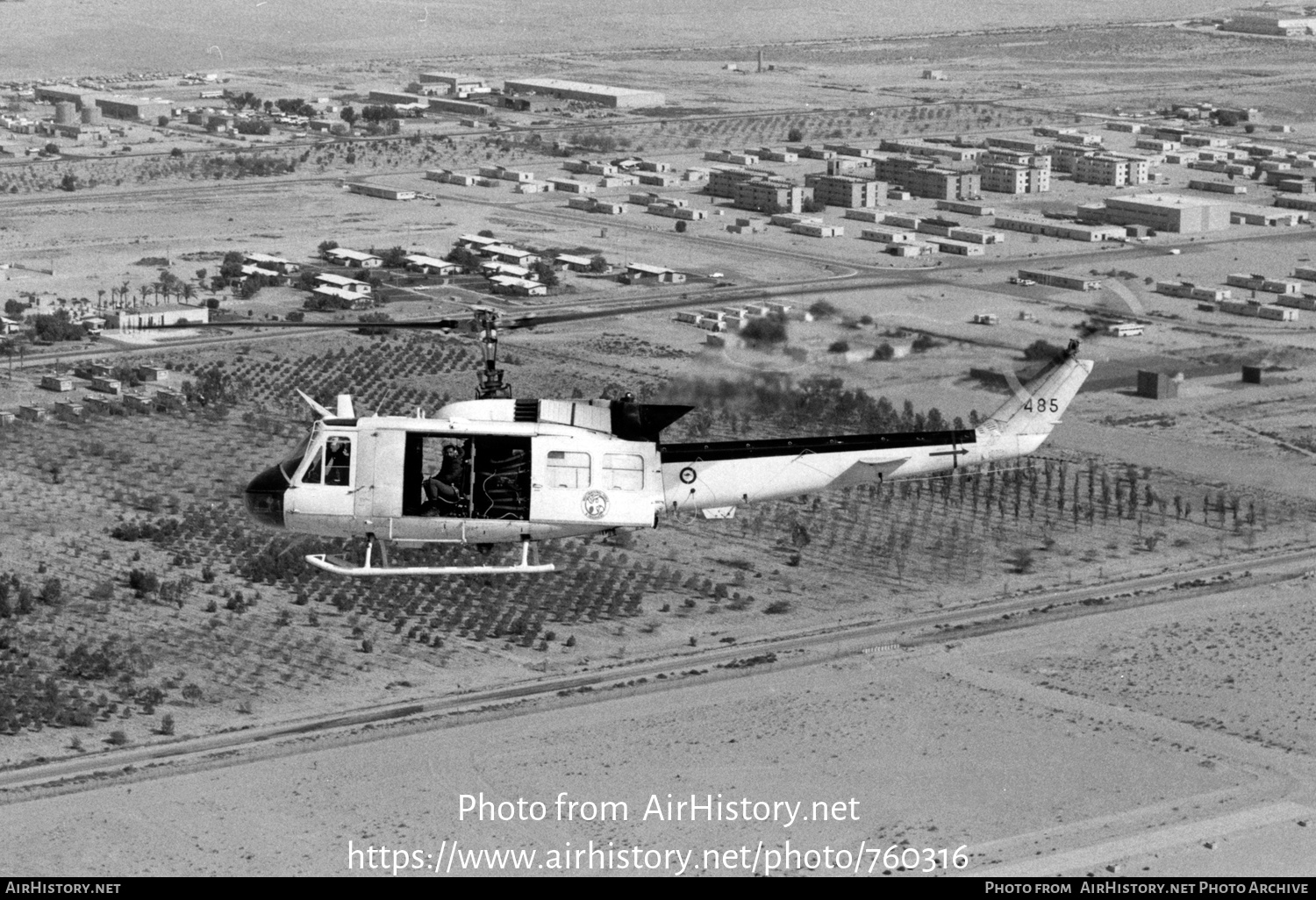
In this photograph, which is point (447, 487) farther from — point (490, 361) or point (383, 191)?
point (383, 191)

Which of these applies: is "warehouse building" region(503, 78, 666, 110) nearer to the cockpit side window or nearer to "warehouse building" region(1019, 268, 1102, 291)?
"warehouse building" region(1019, 268, 1102, 291)

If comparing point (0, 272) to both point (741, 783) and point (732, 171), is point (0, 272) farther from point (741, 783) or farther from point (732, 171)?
point (741, 783)

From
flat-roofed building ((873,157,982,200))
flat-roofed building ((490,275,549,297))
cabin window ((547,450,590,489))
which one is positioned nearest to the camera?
cabin window ((547,450,590,489))

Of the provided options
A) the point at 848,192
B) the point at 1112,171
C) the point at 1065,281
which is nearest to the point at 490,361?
the point at 1065,281

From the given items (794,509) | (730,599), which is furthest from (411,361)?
(730,599)

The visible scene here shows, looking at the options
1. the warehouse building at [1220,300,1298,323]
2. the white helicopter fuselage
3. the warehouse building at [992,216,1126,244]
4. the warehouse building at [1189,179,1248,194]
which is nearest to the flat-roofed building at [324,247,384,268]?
the warehouse building at [992,216,1126,244]

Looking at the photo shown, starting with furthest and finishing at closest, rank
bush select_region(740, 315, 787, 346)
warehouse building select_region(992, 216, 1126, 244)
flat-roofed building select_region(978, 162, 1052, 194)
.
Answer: flat-roofed building select_region(978, 162, 1052, 194), warehouse building select_region(992, 216, 1126, 244), bush select_region(740, 315, 787, 346)
